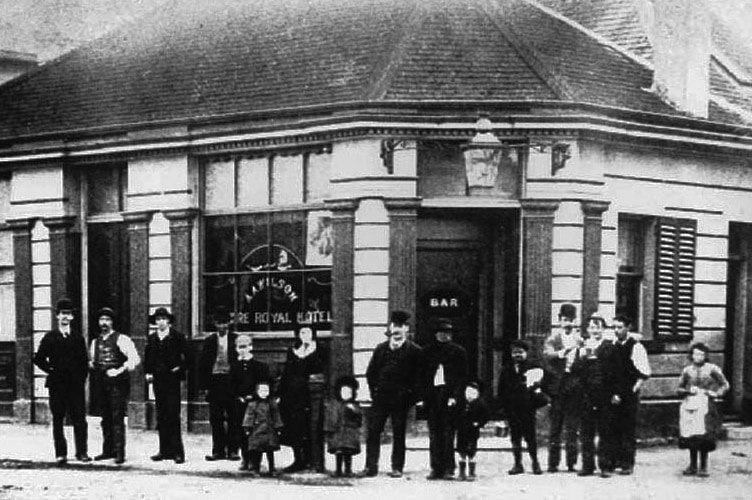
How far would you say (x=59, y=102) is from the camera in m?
20.3

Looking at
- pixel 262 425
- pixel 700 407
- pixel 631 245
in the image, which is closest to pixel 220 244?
pixel 262 425

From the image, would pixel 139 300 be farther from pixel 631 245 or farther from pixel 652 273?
pixel 652 273

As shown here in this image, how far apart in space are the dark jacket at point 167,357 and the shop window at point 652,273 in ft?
20.4

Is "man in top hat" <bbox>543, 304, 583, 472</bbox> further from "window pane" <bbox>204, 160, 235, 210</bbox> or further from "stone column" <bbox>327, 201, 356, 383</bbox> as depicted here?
"window pane" <bbox>204, 160, 235, 210</bbox>

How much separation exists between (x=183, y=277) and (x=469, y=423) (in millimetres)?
6179

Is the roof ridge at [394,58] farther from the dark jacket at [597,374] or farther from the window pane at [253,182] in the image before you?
the dark jacket at [597,374]

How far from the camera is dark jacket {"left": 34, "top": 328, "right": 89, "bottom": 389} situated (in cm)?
1470

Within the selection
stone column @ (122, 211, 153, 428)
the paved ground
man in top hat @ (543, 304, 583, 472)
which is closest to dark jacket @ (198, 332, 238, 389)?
the paved ground

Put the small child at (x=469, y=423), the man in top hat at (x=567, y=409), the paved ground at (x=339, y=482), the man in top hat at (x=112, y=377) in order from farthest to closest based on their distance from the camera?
the man in top hat at (x=112, y=377), the man in top hat at (x=567, y=409), the small child at (x=469, y=423), the paved ground at (x=339, y=482)

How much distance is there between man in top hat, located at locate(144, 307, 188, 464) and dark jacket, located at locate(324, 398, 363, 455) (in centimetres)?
204

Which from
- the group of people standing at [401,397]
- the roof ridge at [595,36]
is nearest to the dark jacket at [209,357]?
the group of people standing at [401,397]

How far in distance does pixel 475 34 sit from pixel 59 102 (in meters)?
6.96

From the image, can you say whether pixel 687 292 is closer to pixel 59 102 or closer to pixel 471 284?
pixel 471 284

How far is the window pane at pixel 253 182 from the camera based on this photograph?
57.8 feet
